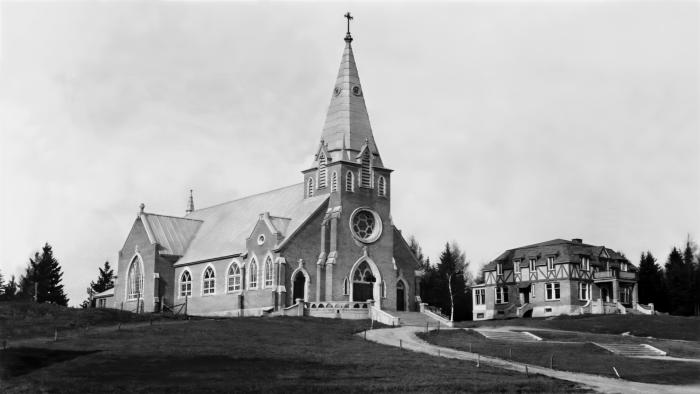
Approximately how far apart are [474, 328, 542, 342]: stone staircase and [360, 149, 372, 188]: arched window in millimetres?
17260

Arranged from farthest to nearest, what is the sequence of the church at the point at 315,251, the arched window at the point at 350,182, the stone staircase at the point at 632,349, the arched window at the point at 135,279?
the arched window at the point at 135,279, the arched window at the point at 350,182, the church at the point at 315,251, the stone staircase at the point at 632,349

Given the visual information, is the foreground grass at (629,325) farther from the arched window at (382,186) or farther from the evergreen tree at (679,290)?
the evergreen tree at (679,290)

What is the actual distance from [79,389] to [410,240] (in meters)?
79.2

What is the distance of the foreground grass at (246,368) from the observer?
105 ft

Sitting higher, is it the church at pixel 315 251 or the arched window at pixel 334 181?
the arched window at pixel 334 181

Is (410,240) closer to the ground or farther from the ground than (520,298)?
farther from the ground

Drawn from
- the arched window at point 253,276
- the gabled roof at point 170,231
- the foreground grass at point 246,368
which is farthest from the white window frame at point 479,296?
the foreground grass at point 246,368

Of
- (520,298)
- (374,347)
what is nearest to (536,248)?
(520,298)

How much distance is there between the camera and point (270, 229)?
6531 centimetres

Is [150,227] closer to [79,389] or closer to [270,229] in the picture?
[270,229]

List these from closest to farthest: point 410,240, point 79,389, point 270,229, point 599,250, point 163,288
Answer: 1. point 79,389
2. point 270,229
3. point 163,288
4. point 599,250
5. point 410,240

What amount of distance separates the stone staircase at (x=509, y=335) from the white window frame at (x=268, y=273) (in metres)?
16.6

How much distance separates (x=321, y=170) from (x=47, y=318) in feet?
84.6

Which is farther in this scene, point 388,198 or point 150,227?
point 150,227
